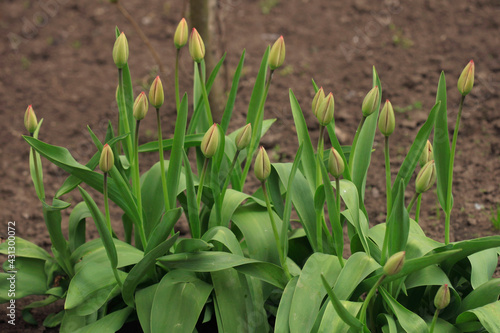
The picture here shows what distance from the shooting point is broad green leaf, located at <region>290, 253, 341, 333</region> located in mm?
1785

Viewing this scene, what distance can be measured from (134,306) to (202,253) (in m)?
0.32

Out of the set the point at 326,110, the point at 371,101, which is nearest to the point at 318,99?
the point at 326,110

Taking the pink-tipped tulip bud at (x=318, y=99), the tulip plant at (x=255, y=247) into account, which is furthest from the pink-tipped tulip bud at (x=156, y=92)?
the pink-tipped tulip bud at (x=318, y=99)

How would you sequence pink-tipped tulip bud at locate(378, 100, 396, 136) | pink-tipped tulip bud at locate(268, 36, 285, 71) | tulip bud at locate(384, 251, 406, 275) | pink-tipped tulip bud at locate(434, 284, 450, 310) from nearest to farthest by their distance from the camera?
1. tulip bud at locate(384, 251, 406, 275)
2. pink-tipped tulip bud at locate(434, 284, 450, 310)
3. pink-tipped tulip bud at locate(378, 100, 396, 136)
4. pink-tipped tulip bud at locate(268, 36, 285, 71)

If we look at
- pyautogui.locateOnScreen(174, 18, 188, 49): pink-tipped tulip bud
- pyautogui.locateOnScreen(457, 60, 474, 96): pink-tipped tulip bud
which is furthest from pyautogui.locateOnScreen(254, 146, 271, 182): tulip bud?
pyautogui.locateOnScreen(457, 60, 474, 96): pink-tipped tulip bud

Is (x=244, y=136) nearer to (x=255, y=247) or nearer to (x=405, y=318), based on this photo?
(x=255, y=247)

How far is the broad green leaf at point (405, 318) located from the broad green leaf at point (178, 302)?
1.79 ft

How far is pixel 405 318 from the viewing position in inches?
70.9

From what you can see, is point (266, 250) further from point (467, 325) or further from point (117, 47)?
point (117, 47)

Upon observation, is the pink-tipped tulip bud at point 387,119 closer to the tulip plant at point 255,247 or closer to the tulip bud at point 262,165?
the tulip plant at point 255,247

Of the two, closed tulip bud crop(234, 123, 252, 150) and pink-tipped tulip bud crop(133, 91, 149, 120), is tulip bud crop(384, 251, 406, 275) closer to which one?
closed tulip bud crop(234, 123, 252, 150)

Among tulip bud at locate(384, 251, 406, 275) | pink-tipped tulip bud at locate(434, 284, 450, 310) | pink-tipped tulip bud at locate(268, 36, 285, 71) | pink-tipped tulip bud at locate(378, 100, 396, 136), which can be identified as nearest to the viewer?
tulip bud at locate(384, 251, 406, 275)

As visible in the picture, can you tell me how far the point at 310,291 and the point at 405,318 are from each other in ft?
0.92

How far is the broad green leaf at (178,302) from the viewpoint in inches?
73.6
